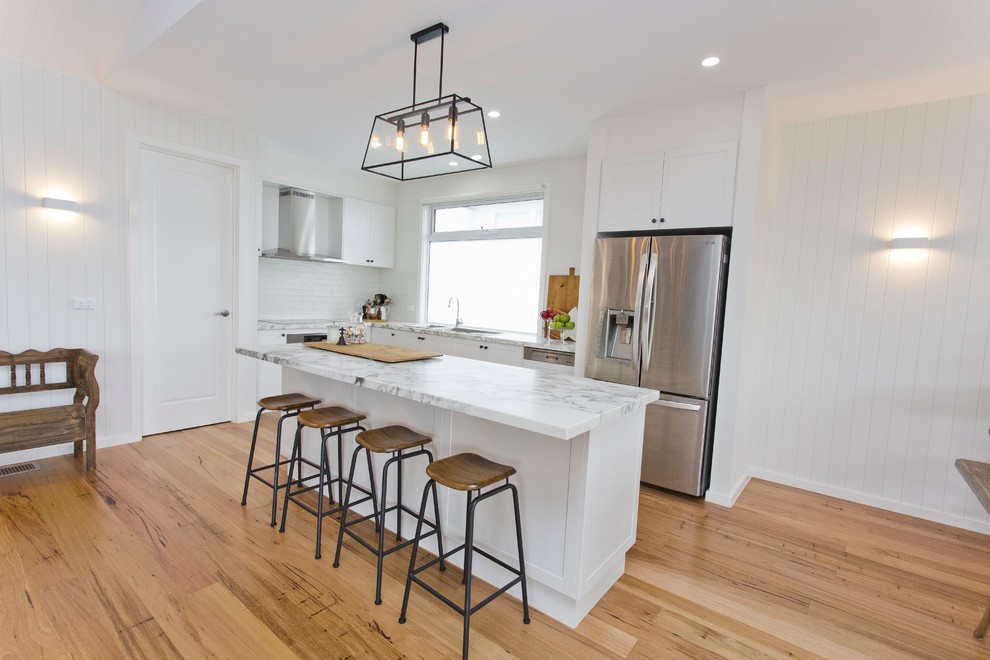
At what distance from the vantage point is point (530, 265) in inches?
200

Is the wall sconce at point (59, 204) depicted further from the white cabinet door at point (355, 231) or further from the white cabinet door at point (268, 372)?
the white cabinet door at point (355, 231)

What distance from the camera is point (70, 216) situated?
3.43 meters

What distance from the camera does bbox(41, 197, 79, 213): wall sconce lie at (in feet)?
10.8

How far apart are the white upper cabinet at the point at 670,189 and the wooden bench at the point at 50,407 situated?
148 inches

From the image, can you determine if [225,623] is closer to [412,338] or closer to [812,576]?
[812,576]

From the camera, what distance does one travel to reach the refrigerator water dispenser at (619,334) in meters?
3.40

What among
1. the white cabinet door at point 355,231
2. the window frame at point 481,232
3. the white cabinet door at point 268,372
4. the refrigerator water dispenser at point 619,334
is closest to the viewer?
the refrigerator water dispenser at point 619,334

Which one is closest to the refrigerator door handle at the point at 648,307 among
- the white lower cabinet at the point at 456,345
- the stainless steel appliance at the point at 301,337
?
the white lower cabinet at the point at 456,345

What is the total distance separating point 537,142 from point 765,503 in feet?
10.7

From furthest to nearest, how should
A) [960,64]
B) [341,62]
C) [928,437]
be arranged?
[928,437]
[341,62]
[960,64]

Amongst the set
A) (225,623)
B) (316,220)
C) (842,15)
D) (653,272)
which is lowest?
(225,623)

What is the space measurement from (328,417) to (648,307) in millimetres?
2145

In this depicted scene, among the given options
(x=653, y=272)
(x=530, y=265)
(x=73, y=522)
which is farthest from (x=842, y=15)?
(x=73, y=522)

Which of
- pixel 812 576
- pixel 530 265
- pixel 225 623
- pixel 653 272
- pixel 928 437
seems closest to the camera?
pixel 225 623
